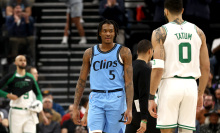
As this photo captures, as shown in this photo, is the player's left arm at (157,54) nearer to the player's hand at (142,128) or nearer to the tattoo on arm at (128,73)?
the tattoo on arm at (128,73)

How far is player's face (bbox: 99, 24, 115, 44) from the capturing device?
21.3 feet

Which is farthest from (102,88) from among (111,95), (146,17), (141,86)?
(146,17)

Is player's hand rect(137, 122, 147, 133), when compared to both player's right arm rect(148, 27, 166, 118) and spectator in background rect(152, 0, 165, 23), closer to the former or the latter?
player's right arm rect(148, 27, 166, 118)

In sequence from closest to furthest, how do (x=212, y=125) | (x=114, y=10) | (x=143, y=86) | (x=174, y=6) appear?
(x=174, y=6), (x=143, y=86), (x=212, y=125), (x=114, y=10)

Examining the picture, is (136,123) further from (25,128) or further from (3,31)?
(3,31)

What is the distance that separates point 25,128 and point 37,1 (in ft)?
18.6

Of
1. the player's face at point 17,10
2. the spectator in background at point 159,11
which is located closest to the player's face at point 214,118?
the spectator in background at point 159,11

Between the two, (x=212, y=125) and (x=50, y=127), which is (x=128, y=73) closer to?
(x=212, y=125)

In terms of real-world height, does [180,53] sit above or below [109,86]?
above

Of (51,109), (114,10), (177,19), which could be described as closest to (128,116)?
(177,19)

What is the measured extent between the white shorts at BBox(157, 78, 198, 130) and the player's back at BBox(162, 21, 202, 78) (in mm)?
110

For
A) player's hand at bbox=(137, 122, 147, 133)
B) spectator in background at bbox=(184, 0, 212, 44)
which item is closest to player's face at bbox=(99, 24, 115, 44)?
player's hand at bbox=(137, 122, 147, 133)

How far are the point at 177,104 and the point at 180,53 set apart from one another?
2.05 ft

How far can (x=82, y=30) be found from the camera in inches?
569
